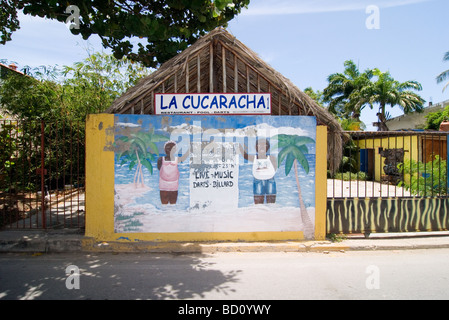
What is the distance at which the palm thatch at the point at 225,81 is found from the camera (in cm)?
654

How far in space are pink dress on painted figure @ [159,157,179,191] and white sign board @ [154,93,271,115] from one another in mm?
1107

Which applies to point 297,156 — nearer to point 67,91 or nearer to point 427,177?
point 427,177

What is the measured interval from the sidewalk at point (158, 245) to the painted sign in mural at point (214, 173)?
0.37 meters

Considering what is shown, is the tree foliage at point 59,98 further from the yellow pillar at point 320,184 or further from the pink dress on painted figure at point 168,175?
the yellow pillar at point 320,184

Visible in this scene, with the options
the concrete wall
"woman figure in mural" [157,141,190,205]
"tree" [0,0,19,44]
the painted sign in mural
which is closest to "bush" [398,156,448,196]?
the painted sign in mural

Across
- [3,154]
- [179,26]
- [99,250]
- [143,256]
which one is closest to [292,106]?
[179,26]

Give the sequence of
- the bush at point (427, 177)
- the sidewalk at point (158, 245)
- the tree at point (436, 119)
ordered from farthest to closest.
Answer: the tree at point (436, 119) → the bush at point (427, 177) → the sidewalk at point (158, 245)

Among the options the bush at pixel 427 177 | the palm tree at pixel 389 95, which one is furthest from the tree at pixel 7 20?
the palm tree at pixel 389 95

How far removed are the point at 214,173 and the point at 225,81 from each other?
201cm

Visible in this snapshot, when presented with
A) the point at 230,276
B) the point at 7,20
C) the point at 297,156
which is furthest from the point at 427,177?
the point at 7,20

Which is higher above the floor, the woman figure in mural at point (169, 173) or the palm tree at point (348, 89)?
the palm tree at point (348, 89)

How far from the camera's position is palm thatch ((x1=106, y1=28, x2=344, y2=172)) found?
6.54m
